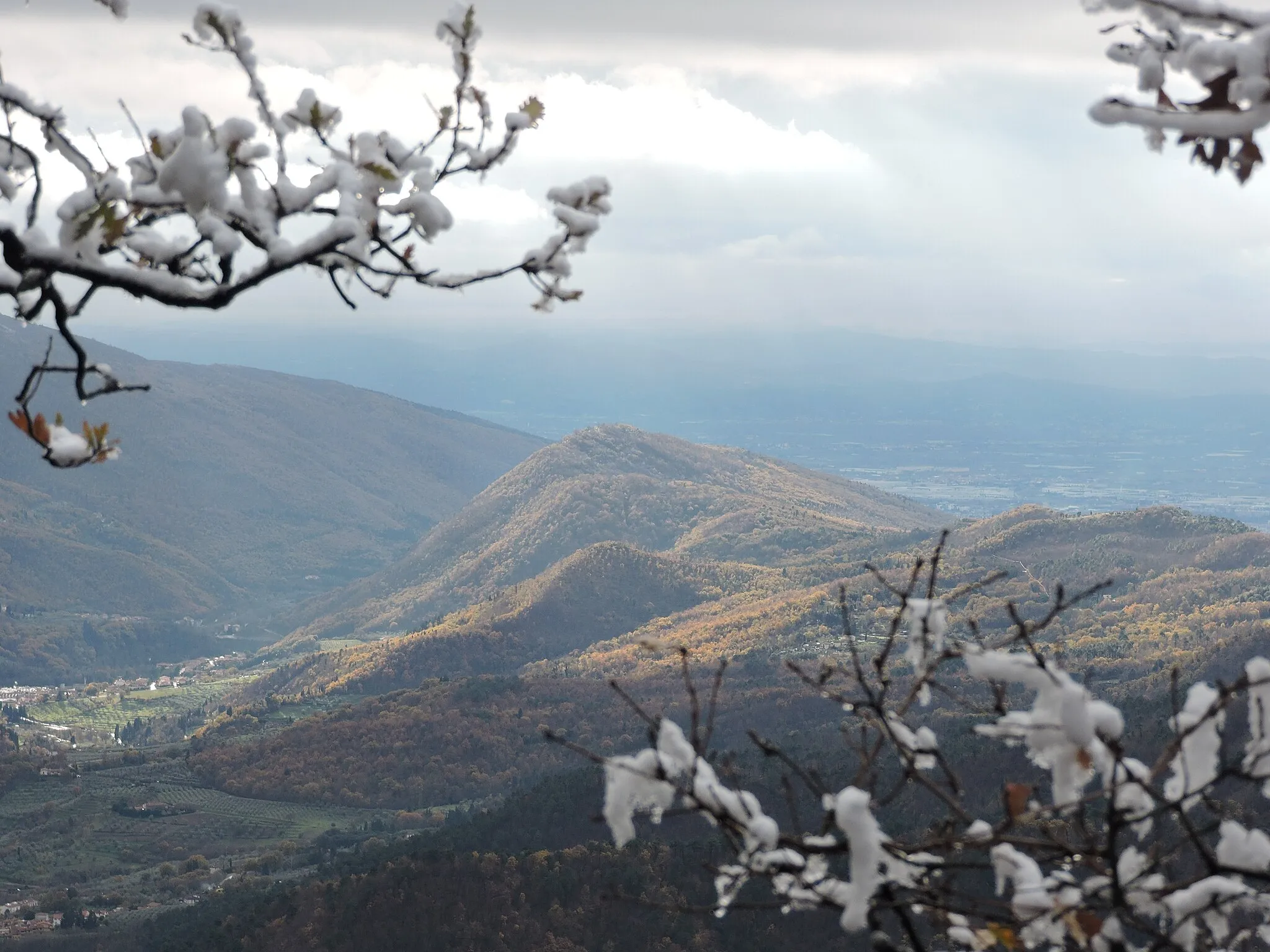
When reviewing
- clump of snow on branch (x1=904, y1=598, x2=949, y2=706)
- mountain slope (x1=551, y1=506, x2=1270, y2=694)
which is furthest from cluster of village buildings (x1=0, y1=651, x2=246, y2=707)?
clump of snow on branch (x1=904, y1=598, x2=949, y2=706)

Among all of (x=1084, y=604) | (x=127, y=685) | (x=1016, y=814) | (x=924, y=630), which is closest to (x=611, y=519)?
(x=127, y=685)

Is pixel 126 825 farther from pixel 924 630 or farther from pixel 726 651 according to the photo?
pixel 924 630

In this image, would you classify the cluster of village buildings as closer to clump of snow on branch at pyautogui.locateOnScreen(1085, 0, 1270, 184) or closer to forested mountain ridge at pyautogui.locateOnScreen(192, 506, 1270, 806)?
forested mountain ridge at pyautogui.locateOnScreen(192, 506, 1270, 806)

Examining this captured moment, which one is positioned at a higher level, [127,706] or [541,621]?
[541,621]

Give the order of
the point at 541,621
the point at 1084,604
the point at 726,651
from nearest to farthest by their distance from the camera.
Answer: the point at 726,651 → the point at 1084,604 → the point at 541,621

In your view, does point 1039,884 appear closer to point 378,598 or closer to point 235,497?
point 378,598

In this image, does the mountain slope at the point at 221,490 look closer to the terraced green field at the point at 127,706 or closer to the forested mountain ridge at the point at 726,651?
the terraced green field at the point at 127,706

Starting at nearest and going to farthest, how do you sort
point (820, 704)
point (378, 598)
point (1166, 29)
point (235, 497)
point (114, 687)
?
point (1166, 29)
point (820, 704)
point (114, 687)
point (378, 598)
point (235, 497)

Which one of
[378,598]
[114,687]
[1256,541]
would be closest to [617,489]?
[378,598]
